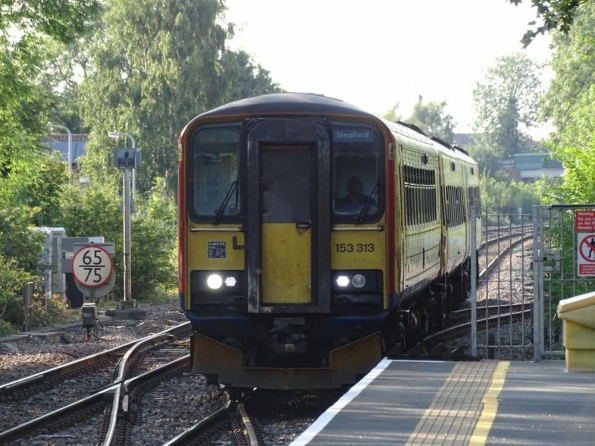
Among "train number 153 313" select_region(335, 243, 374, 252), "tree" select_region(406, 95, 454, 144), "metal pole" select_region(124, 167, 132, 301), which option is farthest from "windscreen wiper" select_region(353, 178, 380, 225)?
"tree" select_region(406, 95, 454, 144)

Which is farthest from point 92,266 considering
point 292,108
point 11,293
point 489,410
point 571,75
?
point 571,75

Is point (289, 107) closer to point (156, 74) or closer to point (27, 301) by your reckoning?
point (27, 301)

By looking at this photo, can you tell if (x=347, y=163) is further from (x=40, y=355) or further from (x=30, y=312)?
(x=30, y=312)

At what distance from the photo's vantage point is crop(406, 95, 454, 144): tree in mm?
102250

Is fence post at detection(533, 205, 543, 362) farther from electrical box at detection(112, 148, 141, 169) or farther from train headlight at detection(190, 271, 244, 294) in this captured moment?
electrical box at detection(112, 148, 141, 169)

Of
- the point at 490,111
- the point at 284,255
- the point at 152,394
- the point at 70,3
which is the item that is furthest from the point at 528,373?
the point at 490,111

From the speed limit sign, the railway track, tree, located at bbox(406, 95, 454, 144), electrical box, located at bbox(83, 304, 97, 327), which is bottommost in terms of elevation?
the railway track

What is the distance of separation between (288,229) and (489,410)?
3468mm

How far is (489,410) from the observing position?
8.29 m

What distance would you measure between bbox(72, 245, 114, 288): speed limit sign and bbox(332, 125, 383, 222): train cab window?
25.7 ft

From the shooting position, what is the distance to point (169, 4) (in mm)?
Answer: 51969

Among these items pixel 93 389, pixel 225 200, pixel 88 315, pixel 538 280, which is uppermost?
pixel 225 200

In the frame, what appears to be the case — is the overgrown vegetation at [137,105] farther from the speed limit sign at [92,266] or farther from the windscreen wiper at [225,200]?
the windscreen wiper at [225,200]

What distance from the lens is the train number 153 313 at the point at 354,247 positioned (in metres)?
A: 11.2
